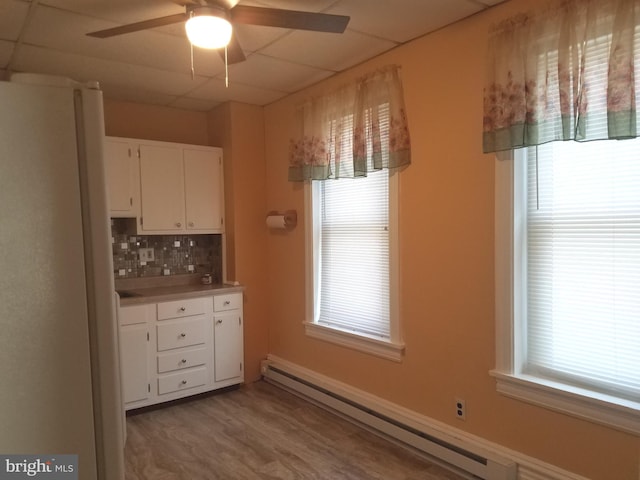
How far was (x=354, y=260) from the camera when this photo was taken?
3.55m

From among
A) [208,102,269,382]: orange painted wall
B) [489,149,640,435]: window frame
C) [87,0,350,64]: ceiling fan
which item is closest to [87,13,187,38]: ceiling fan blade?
[87,0,350,64]: ceiling fan

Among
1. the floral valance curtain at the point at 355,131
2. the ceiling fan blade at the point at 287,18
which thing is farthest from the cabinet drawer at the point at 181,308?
the ceiling fan blade at the point at 287,18

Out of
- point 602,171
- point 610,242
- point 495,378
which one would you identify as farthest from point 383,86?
point 495,378

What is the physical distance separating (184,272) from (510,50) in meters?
3.29

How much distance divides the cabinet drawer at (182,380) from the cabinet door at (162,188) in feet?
4.01

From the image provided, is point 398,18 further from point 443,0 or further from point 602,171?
point 602,171

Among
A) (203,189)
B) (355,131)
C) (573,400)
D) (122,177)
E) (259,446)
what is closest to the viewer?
(573,400)

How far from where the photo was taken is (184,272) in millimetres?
4391

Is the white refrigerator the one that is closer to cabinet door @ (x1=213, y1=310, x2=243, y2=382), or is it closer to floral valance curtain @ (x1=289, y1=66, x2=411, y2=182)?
floral valance curtain @ (x1=289, y1=66, x2=411, y2=182)

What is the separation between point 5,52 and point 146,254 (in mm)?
1857

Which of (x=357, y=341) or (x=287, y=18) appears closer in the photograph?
(x=287, y=18)

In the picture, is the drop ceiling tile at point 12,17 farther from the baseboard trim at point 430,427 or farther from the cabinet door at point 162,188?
the baseboard trim at point 430,427

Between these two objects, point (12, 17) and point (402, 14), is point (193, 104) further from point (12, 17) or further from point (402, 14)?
point (402, 14)

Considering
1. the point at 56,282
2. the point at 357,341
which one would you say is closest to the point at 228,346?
the point at 357,341
